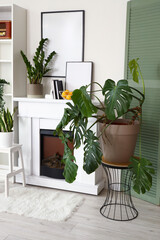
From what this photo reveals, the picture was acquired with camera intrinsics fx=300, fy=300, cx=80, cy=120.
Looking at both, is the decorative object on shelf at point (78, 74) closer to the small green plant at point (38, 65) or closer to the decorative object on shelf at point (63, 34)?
the decorative object on shelf at point (63, 34)

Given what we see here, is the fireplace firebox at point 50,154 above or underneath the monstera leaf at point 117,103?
underneath

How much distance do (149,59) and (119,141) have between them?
965 mm

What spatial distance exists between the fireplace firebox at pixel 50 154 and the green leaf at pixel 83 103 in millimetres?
1103

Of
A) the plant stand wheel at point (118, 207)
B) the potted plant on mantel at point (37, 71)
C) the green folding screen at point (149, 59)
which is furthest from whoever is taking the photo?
the potted plant on mantel at point (37, 71)

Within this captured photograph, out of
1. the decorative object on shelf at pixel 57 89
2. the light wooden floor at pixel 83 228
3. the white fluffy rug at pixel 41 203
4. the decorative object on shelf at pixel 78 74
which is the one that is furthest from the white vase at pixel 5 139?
the decorative object on shelf at pixel 78 74

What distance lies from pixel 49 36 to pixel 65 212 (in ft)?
7.06

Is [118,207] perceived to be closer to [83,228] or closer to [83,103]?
[83,228]

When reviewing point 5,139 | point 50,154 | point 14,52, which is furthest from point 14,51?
point 50,154

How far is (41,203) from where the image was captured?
3076 millimetres

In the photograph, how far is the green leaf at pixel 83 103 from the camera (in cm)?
246

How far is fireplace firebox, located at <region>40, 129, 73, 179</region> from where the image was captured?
357 centimetres

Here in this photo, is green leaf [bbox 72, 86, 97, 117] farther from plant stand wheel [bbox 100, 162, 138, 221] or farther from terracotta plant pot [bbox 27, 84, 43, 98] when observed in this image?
terracotta plant pot [bbox 27, 84, 43, 98]

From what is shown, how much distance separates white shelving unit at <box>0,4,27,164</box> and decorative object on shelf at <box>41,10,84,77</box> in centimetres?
27

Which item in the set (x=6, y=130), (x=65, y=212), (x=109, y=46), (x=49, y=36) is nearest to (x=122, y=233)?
(x=65, y=212)
